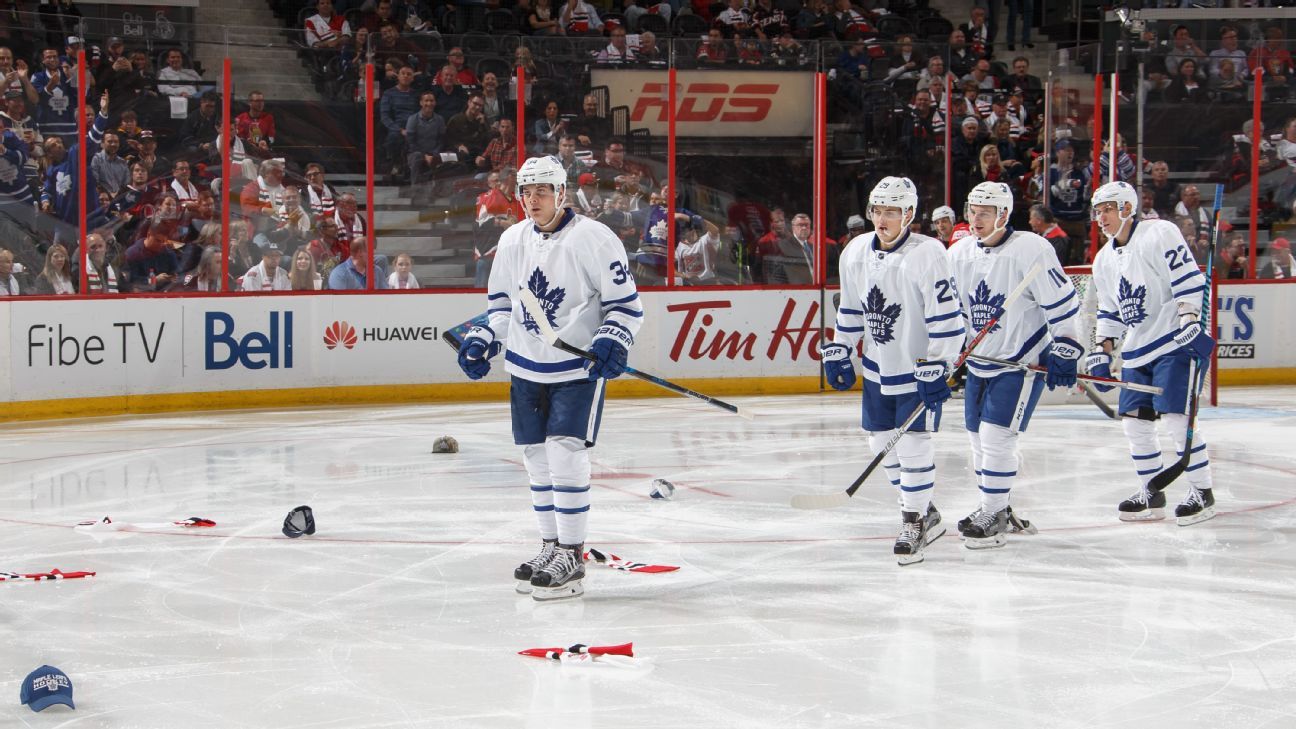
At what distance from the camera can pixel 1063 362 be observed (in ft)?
18.9

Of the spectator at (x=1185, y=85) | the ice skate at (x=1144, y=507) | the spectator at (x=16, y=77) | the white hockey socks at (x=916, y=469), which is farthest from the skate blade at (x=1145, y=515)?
the spectator at (x=16, y=77)

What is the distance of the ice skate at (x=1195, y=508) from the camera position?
6289 millimetres

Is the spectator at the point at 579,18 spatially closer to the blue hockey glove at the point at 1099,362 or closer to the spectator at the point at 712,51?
the spectator at the point at 712,51

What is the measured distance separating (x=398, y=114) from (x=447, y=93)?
380 millimetres

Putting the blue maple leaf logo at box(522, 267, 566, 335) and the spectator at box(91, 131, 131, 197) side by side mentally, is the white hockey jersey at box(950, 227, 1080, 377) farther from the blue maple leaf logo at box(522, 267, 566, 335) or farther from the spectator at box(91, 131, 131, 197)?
the spectator at box(91, 131, 131, 197)

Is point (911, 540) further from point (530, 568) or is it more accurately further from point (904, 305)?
point (530, 568)

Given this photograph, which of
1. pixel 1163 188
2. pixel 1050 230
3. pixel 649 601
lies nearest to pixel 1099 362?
pixel 649 601

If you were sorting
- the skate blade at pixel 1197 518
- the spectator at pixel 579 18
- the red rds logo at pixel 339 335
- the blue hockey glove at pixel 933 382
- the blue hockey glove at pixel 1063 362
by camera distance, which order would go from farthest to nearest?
the spectator at pixel 579 18
the red rds logo at pixel 339 335
the skate blade at pixel 1197 518
the blue hockey glove at pixel 1063 362
the blue hockey glove at pixel 933 382

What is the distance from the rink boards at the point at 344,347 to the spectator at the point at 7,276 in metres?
0.12

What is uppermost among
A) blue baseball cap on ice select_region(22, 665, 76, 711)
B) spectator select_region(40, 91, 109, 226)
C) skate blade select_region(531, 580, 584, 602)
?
spectator select_region(40, 91, 109, 226)

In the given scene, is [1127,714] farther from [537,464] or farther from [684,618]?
[537,464]

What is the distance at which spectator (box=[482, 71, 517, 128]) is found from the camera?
37.0 ft

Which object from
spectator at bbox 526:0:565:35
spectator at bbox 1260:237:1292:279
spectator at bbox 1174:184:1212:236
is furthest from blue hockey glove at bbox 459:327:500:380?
spectator at bbox 526:0:565:35

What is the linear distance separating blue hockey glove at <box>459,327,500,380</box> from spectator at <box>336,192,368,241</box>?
6.14 meters
